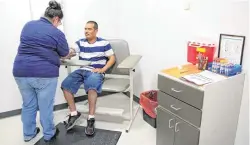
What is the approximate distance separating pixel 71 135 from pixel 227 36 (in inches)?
68.1

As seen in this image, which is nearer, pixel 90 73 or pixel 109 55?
pixel 90 73

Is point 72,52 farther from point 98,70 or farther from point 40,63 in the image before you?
point 40,63

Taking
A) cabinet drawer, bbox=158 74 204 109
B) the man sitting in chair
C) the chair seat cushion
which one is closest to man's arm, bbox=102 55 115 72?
the man sitting in chair

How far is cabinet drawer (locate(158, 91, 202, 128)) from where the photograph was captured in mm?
1521

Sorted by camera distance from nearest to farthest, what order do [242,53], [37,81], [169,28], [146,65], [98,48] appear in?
1. [242,53]
2. [37,81]
3. [169,28]
4. [98,48]
5. [146,65]

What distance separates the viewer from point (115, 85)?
232 centimetres

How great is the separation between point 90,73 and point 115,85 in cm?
29

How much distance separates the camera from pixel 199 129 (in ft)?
4.99

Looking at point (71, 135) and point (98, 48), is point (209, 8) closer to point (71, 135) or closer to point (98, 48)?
point (98, 48)

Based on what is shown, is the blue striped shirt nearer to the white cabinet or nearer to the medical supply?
the white cabinet

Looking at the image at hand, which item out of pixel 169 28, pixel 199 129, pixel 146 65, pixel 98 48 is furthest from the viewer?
pixel 146 65

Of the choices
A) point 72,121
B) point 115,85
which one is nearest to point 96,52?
point 115,85

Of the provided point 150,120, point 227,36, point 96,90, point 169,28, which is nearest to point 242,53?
point 227,36

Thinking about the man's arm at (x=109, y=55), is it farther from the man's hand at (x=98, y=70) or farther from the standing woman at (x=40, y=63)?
the standing woman at (x=40, y=63)
